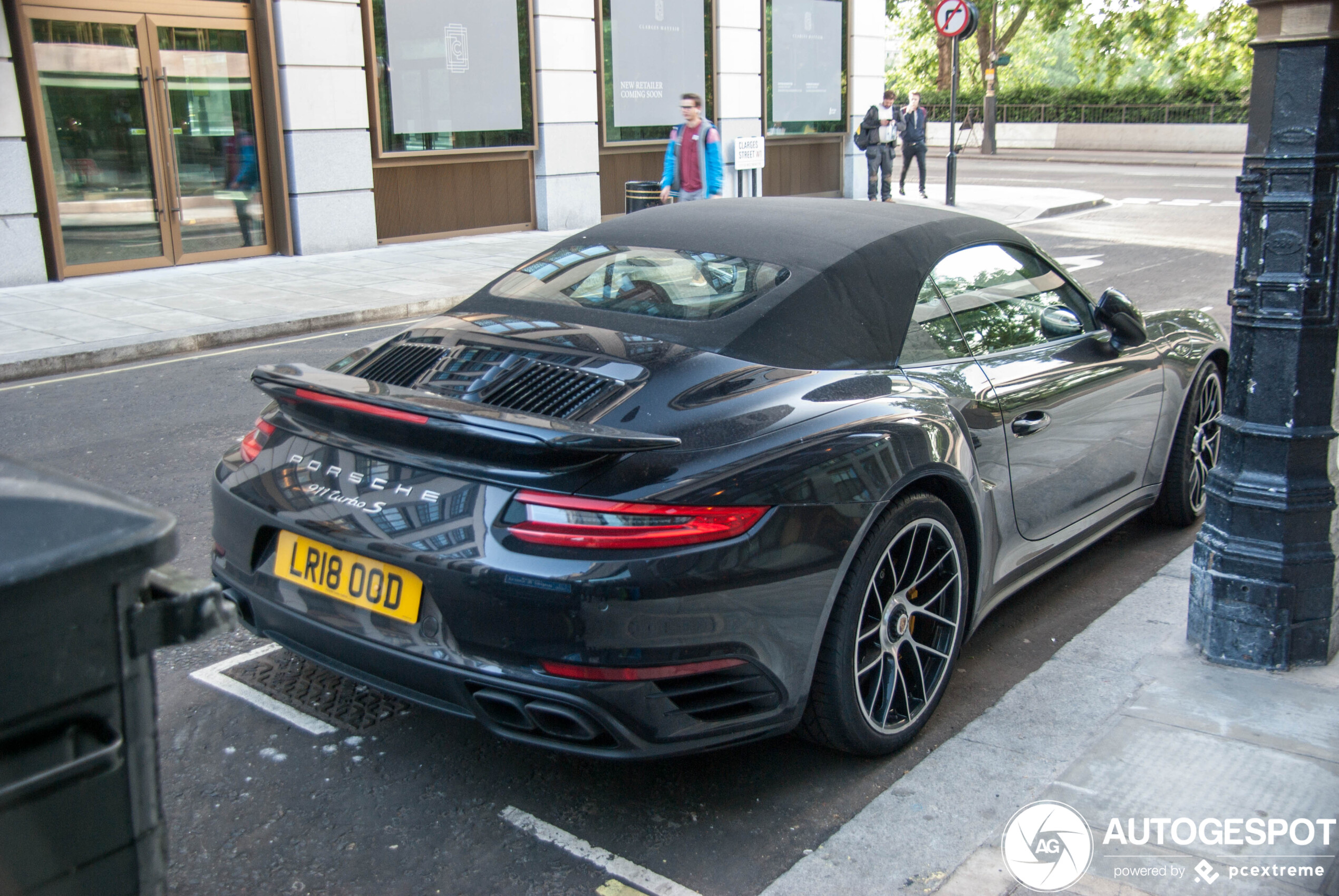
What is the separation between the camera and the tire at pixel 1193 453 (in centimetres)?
497

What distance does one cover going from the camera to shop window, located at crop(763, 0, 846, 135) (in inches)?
810

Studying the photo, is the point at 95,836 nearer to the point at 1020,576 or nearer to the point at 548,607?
the point at 548,607

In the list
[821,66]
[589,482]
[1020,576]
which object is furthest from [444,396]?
[821,66]

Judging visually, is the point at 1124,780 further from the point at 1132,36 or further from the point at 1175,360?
the point at 1132,36

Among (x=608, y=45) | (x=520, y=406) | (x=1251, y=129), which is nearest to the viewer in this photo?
(x=520, y=406)

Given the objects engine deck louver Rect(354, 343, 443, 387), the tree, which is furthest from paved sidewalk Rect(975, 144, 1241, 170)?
engine deck louver Rect(354, 343, 443, 387)

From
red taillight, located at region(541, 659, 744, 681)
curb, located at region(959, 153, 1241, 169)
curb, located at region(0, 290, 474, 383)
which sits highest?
curb, located at region(959, 153, 1241, 169)

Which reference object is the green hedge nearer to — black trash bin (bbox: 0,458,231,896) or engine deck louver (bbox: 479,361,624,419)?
engine deck louver (bbox: 479,361,624,419)

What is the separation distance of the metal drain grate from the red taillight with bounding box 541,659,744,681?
3.32ft

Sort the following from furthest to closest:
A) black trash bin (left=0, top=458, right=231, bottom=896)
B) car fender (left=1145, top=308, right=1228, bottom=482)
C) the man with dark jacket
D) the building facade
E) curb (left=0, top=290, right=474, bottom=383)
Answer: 1. the man with dark jacket
2. the building facade
3. curb (left=0, top=290, right=474, bottom=383)
4. car fender (left=1145, top=308, right=1228, bottom=482)
5. black trash bin (left=0, top=458, right=231, bottom=896)

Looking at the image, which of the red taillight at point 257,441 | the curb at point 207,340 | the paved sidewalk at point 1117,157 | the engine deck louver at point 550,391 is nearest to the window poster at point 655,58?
the curb at point 207,340

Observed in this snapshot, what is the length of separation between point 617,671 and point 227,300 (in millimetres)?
9735

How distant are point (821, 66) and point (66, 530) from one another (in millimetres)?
21474

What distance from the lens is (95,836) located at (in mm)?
1546
